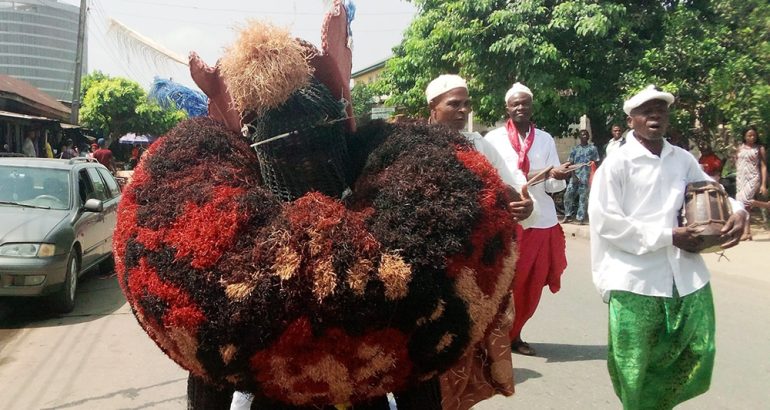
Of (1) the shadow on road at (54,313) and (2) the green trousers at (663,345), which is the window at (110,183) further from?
(2) the green trousers at (663,345)

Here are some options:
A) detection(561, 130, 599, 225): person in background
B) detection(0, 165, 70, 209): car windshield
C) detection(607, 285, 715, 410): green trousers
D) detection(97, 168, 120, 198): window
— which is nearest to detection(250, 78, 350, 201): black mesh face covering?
detection(607, 285, 715, 410): green trousers

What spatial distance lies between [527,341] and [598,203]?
2.27 meters

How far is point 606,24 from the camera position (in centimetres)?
1117

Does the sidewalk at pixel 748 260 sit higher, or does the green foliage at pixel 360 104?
the green foliage at pixel 360 104

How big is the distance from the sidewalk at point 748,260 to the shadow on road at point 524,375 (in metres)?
3.29

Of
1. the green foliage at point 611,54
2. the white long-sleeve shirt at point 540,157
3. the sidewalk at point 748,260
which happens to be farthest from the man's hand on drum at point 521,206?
the green foliage at point 611,54

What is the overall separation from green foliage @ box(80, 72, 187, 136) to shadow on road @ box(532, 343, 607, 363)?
32268 mm

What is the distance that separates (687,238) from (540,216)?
165 cm

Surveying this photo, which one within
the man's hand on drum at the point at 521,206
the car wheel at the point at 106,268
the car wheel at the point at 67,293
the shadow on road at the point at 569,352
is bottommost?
the shadow on road at the point at 569,352

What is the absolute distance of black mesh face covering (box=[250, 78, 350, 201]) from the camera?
5.70ft

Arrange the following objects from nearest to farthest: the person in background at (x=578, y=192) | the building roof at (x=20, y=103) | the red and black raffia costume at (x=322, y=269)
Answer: the red and black raffia costume at (x=322, y=269), the person in background at (x=578, y=192), the building roof at (x=20, y=103)

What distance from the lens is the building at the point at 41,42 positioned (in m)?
24.9

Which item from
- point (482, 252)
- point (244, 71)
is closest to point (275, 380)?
point (482, 252)

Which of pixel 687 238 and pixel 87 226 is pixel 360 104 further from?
pixel 87 226
